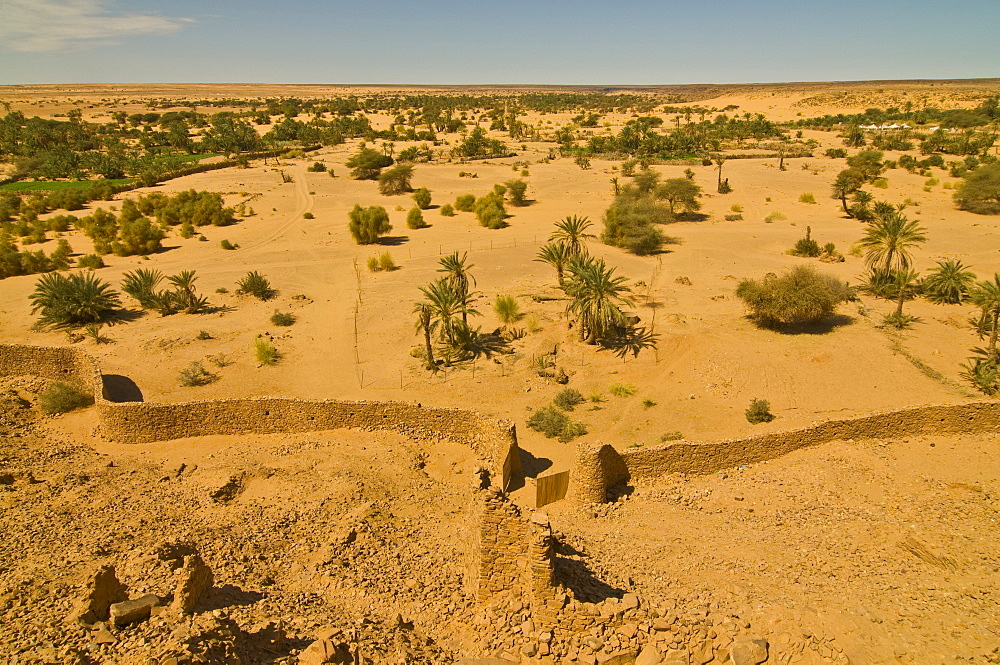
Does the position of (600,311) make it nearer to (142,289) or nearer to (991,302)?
(991,302)

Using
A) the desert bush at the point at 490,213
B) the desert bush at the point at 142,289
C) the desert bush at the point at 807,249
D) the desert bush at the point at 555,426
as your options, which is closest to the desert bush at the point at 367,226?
the desert bush at the point at 490,213

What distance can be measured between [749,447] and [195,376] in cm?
1703

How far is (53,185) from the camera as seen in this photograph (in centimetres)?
5328

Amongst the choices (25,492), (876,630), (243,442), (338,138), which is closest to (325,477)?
(243,442)

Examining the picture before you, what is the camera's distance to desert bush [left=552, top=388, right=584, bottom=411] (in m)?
18.0

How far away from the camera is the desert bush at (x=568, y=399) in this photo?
17984 millimetres

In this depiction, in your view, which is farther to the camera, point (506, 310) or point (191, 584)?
point (506, 310)

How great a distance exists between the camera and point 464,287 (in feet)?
81.3

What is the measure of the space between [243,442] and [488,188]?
41.6 meters

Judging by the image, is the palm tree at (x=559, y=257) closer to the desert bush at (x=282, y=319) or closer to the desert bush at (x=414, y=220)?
the desert bush at (x=282, y=319)

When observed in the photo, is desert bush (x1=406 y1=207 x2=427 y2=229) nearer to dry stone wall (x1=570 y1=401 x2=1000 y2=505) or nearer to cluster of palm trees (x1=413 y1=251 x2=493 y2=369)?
cluster of palm trees (x1=413 y1=251 x2=493 y2=369)

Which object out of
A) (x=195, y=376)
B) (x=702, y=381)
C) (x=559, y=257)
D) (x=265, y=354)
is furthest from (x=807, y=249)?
(x=195, y=376)

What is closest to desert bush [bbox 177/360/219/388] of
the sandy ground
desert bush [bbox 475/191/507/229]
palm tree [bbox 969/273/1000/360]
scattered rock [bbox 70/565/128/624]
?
the sandy ground

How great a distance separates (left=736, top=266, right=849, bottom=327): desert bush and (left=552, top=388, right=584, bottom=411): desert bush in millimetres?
9249
